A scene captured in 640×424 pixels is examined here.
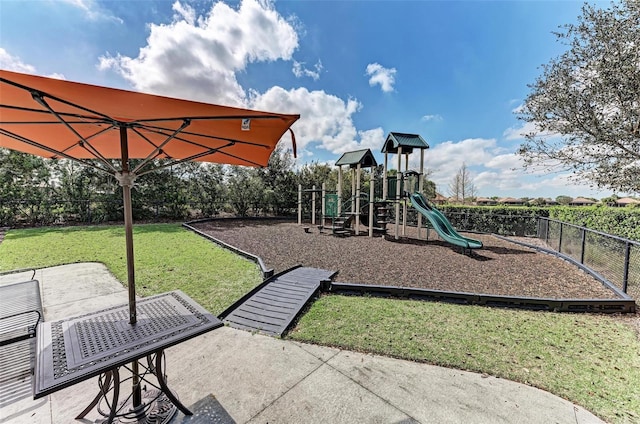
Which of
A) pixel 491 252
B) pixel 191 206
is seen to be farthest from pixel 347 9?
pixel 191 206

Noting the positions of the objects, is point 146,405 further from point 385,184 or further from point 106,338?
point 385,184

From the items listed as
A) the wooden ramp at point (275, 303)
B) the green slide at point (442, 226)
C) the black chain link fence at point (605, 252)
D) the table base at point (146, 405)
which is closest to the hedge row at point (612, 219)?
the black chain link fence at point (605, 252)

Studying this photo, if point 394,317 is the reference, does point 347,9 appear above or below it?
above

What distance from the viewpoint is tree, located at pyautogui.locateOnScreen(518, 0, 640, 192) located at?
20.9ft

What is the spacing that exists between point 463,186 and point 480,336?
1515 inches

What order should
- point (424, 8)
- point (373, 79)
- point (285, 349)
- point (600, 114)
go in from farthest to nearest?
point (373, 79) < point (424, 8) < point (600, 114) < point (285, 349)

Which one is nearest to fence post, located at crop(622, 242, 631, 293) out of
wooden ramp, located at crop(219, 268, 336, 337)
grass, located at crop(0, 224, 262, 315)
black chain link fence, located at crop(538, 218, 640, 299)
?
black chain link fence, located at crop(538, 218, 640, 299)

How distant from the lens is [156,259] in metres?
6.57

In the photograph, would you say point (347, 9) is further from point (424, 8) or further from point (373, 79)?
point (373, 79)

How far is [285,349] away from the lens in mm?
2963

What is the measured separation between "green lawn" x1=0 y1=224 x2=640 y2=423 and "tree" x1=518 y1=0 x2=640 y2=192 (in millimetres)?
5981

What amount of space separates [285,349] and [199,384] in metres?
0.93

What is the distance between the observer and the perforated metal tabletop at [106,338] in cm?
139

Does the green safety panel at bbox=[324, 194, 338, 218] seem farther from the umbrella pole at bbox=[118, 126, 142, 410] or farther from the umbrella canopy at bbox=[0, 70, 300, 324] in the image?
the umbrella pole at bbox=[118, 126, 142, 410]
